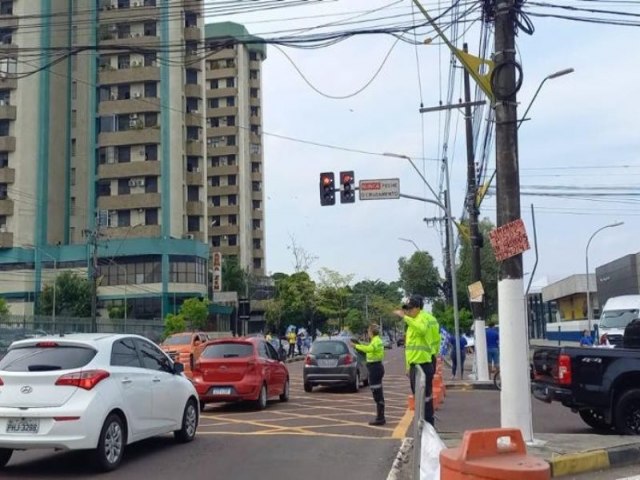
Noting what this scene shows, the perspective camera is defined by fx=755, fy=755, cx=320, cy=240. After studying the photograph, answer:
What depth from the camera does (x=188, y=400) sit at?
11141 millimetres

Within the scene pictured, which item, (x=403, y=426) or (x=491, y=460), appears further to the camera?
(x=403, y=426)

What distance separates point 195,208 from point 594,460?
64718 mm

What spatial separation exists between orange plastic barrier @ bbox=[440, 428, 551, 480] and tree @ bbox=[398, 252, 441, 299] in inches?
2935

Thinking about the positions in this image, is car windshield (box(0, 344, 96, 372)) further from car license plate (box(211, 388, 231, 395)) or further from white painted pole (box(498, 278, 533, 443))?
car license plate (box(211, 388, 231, 395))

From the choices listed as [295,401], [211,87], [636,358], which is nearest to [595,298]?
[295,401]

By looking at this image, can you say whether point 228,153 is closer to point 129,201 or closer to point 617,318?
point 129,201

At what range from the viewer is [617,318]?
29.2 m

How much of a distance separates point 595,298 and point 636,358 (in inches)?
1850

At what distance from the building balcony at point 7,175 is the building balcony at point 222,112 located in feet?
91.7

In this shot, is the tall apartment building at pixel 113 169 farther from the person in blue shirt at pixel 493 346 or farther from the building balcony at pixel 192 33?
the person in blue shirt at pixel 493 346

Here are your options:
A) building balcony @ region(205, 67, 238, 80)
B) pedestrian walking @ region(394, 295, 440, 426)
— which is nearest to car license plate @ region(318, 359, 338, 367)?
pedestrian walking @ region(394, 295, 440, 426)

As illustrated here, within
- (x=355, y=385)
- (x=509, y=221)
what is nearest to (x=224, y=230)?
(x=355, y=385)

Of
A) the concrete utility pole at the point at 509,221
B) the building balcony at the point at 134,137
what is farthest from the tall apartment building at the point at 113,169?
the concrete utility pole at the point at 509,221

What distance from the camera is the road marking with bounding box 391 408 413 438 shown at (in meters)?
11.6
